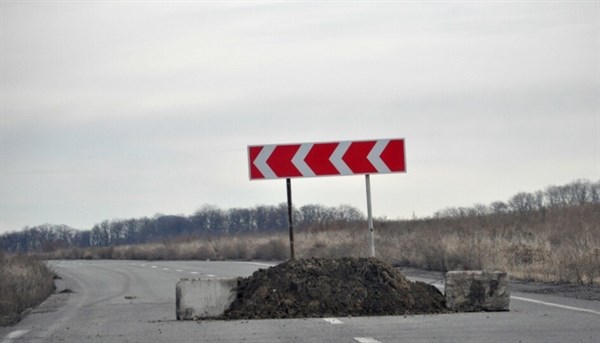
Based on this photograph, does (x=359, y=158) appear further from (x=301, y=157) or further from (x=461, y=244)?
(x=461, y=244)

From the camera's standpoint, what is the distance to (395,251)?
35.6 meters

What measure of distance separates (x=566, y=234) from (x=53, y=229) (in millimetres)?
Answer: 109496

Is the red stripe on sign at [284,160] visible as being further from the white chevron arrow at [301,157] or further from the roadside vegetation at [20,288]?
the roadside vegetation at [20,288]

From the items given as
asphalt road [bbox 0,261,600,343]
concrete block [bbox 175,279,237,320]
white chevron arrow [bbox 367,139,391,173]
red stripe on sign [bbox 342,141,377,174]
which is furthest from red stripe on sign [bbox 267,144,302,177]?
→ concrete block [bbox 175,279,237,320]

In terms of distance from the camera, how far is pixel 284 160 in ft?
64.5

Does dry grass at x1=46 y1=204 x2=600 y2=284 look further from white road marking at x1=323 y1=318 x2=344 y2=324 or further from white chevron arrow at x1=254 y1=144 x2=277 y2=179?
white road marking at x1=323 y1=318 x2=344 y2=324

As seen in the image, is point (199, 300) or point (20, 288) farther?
point (20, 288)

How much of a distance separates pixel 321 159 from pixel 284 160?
2.22 feet

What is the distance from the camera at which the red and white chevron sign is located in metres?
19.6

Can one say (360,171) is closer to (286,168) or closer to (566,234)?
(286,168)

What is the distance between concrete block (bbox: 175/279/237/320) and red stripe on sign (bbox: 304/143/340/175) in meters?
3.76

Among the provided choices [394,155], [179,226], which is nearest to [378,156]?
[394,155]

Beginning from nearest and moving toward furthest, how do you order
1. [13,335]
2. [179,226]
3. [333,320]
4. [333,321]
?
[13,335], [333,321], [333,320], [179,226]

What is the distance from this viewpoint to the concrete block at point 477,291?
16688 millimetres
